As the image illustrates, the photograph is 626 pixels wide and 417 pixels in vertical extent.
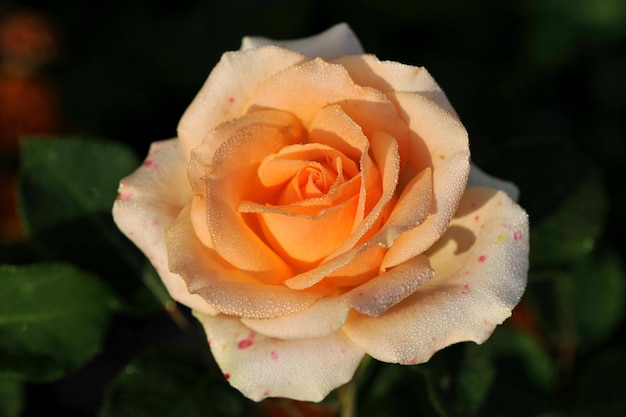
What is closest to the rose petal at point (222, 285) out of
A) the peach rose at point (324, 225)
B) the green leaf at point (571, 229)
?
the peach rose at point (324, 225)

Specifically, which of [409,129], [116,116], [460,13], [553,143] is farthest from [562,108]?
[409,129]

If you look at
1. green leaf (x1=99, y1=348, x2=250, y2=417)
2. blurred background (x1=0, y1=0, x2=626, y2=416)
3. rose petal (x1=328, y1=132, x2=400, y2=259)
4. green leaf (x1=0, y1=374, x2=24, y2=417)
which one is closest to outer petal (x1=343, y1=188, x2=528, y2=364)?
rose petal (x1=328, y1=132, x2=400, y2=259)

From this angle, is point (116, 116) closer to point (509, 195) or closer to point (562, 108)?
point (562, 108)

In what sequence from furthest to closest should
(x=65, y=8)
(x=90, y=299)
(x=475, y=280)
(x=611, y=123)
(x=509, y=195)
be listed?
(x=65, y=8) → (x=611, y=123) → (x=90, y=299) → (x=509, y=195) → (x=475, y=280)

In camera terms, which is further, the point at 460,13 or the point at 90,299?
the point at 460,13

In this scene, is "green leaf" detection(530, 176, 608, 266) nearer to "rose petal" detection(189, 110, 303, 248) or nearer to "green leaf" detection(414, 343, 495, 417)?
"green leaf" detection(414, 343, 495, 417)

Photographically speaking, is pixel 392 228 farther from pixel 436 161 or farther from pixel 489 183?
pixel 489 183

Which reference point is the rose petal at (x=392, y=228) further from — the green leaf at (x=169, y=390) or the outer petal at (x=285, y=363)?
the green leaf at (x=169, y=390)
